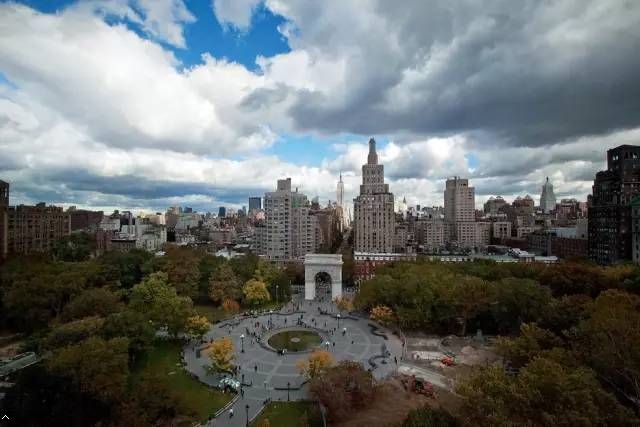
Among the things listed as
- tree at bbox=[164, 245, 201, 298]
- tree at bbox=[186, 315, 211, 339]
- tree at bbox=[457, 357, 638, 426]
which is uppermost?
tree at bbox=[164, 245, 201, 298]

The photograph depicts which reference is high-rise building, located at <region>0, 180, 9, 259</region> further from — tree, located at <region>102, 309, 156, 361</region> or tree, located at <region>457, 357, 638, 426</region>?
tree, located at <region>457, 357, 638, 426</region>

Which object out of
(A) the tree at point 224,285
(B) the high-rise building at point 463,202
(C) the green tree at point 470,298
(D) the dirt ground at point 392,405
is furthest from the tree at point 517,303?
(B) the high-rise building at point 463,202

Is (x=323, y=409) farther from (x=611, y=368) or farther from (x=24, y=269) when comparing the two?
(x=24, y=269)

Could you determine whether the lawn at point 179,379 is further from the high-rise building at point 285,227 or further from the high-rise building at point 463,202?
the high-rise building at point 463,202

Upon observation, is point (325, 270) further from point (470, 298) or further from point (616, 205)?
point (616, 205)

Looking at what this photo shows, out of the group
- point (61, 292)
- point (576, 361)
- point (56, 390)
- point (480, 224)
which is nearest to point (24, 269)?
point (61, 292)

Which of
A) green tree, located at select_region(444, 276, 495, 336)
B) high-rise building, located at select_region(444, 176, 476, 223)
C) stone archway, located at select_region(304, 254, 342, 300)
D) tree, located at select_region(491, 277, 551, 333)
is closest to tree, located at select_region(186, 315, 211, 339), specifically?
green tree, located at select_region(444, 276, 495, 336)

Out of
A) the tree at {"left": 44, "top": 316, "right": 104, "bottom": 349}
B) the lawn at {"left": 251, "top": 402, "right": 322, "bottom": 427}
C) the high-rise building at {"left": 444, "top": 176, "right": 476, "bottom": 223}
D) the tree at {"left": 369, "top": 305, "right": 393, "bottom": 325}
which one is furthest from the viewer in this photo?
the high-rise building at {"left": 444, "top": 176, "right": 476, "bottom": 223}
